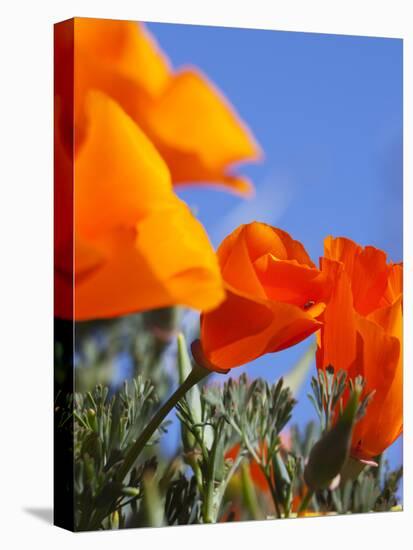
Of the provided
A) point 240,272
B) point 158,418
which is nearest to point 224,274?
point 240,272

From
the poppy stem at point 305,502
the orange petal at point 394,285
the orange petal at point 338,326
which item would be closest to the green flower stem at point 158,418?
the orange petal at point 338,326

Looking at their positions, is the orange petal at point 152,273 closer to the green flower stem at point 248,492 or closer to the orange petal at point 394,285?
the green flower stem at point 248,492

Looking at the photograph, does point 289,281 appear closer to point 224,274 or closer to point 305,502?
point 224,274

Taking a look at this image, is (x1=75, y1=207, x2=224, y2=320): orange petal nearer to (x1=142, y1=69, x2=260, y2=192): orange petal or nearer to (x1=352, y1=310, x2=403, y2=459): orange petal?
(x1=142, y1=69, x2=260, y2=192): orange petal

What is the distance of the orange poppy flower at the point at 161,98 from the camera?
5.10 meters

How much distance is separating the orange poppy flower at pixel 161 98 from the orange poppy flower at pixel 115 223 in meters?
0.05

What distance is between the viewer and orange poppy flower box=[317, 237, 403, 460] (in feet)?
18.2

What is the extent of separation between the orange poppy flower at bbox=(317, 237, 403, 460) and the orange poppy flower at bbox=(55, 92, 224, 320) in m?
0.68

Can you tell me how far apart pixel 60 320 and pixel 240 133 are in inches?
35.3

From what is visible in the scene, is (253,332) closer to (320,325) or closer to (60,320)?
(320,325)

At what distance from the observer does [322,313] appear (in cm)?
552

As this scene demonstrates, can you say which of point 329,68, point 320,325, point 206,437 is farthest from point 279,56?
point 206,437

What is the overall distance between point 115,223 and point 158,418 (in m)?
0.69

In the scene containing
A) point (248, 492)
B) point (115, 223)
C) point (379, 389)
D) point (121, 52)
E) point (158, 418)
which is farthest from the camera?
point (379, 389)
